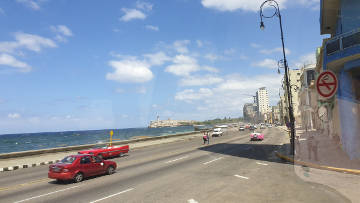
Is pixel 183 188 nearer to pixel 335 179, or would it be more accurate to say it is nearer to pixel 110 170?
pixel 110 170

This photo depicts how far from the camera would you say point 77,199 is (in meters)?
9.23

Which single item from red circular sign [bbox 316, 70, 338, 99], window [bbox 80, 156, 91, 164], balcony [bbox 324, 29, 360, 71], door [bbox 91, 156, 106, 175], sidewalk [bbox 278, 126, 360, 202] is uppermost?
balcony [bbox 324, 29, 360, 71]

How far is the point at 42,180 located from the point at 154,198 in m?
8.27

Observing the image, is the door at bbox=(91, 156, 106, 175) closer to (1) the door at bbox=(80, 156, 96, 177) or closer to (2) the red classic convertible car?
(1) the door at bbox=(80, 156, 96, 177)

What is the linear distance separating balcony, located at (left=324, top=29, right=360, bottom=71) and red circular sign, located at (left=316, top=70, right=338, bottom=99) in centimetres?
1060

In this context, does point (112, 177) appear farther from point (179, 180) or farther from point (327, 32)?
point (327, 32)

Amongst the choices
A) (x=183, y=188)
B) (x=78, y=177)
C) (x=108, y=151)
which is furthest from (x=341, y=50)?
(x=108, y=151)

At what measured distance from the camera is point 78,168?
12.6 meters

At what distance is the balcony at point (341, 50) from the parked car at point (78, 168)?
1567cm

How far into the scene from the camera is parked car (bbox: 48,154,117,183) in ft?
39.8

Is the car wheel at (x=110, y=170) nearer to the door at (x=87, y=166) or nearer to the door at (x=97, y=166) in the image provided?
the door at (x=97, y=166)

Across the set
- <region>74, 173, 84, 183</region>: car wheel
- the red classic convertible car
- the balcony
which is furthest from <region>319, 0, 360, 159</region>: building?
the red classic convertible car

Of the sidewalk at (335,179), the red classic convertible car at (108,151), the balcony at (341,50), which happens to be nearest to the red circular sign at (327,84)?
the sidewalk at (335,179)

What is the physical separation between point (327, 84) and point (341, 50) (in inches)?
443
